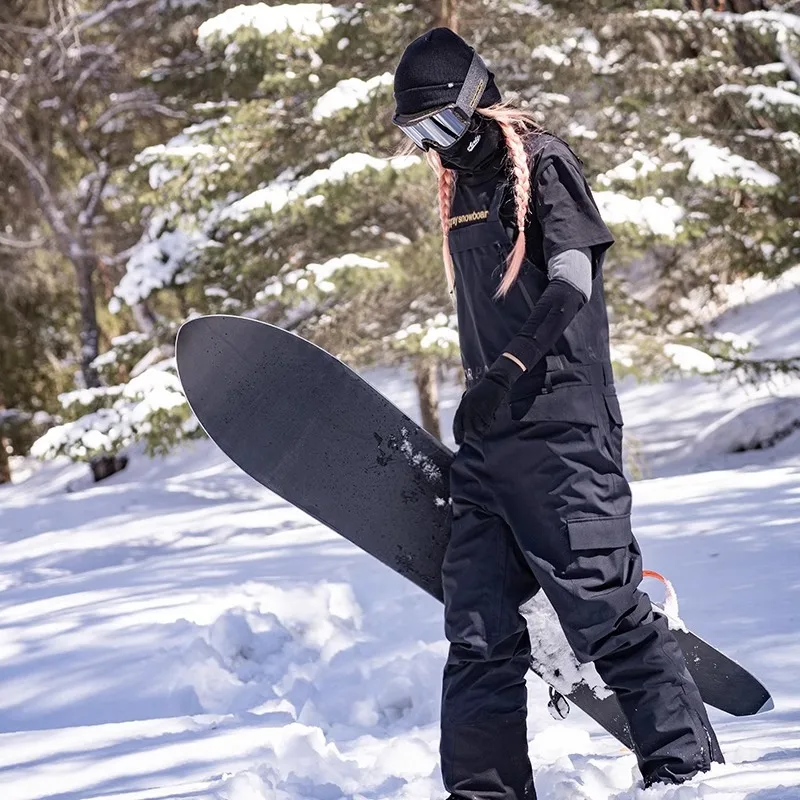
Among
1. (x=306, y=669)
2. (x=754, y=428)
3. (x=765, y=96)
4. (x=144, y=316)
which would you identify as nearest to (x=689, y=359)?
(x=754, y=428)

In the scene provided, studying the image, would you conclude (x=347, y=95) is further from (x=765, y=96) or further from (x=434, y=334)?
(x=765, y=96)

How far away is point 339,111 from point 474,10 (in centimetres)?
185

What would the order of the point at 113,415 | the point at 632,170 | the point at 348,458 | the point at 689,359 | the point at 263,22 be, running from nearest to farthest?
the point at 348,458
the point at 263,22
the point at 632,170
the point at 689,359
the point at 113,415

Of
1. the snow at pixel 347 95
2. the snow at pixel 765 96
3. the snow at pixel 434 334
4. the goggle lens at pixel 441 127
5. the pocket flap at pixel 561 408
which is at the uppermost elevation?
the snow at pixel 347 95

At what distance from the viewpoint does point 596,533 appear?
175cm

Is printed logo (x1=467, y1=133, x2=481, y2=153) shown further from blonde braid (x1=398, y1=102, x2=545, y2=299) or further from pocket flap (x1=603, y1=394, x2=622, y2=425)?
pocket flap (x1=603, y1=394, x2=622, y2=425)

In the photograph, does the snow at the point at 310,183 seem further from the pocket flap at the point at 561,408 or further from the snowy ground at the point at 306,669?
→ the pocket flap at the point at 561,408

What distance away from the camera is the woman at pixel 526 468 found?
1.75 m

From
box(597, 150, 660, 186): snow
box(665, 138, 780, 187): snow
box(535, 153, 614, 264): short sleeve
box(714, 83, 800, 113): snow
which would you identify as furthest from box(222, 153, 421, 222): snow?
box(535, 153, 614, 264): short sleeve

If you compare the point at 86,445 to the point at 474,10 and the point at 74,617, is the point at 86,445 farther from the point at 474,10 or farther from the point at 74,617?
the point at 474,10

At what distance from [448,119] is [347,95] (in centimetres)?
492

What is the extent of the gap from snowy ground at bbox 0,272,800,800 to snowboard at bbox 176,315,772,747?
0.17 meters

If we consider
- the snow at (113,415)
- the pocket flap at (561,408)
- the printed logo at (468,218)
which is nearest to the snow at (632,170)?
the snow at (113,415)

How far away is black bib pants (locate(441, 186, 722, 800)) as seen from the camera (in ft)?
5.74
